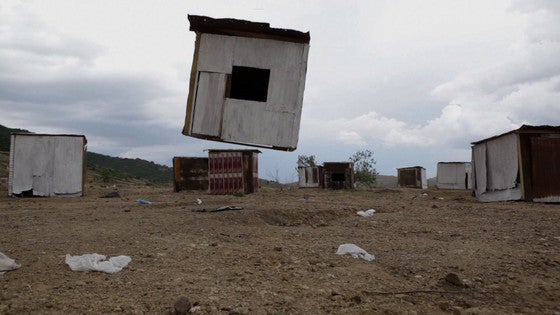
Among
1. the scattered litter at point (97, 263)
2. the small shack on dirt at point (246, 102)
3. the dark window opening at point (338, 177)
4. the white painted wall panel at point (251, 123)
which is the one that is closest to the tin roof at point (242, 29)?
the small shack on dirt at point (246, 102)

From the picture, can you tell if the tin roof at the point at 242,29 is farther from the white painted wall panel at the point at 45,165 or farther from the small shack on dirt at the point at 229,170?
the white painted wall panel at the point at 45,165

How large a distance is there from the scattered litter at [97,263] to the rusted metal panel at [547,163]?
492 inches

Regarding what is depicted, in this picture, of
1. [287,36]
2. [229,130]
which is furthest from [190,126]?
[287,36]

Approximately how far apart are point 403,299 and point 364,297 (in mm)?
327

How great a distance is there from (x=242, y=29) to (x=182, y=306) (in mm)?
3237

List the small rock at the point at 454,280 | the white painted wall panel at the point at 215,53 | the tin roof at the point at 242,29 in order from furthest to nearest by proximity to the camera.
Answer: the white painted wall panel at the point at 215,53
the tin roof at the point at 242,29
the small rock at the point at 454,280

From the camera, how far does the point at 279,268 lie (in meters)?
4.68

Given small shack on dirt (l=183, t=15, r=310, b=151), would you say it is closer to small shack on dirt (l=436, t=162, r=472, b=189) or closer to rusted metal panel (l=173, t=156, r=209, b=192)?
rusted metal panel (l=173, t=156, r=209, b=192)

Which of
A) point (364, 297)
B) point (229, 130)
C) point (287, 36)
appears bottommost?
point (364, 297)

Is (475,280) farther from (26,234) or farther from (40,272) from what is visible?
(26,234)

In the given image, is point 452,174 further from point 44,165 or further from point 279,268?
point 279,268

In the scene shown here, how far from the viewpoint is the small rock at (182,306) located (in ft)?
A: 10.9

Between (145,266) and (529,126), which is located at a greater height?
(529,126)

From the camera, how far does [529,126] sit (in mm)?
12914
